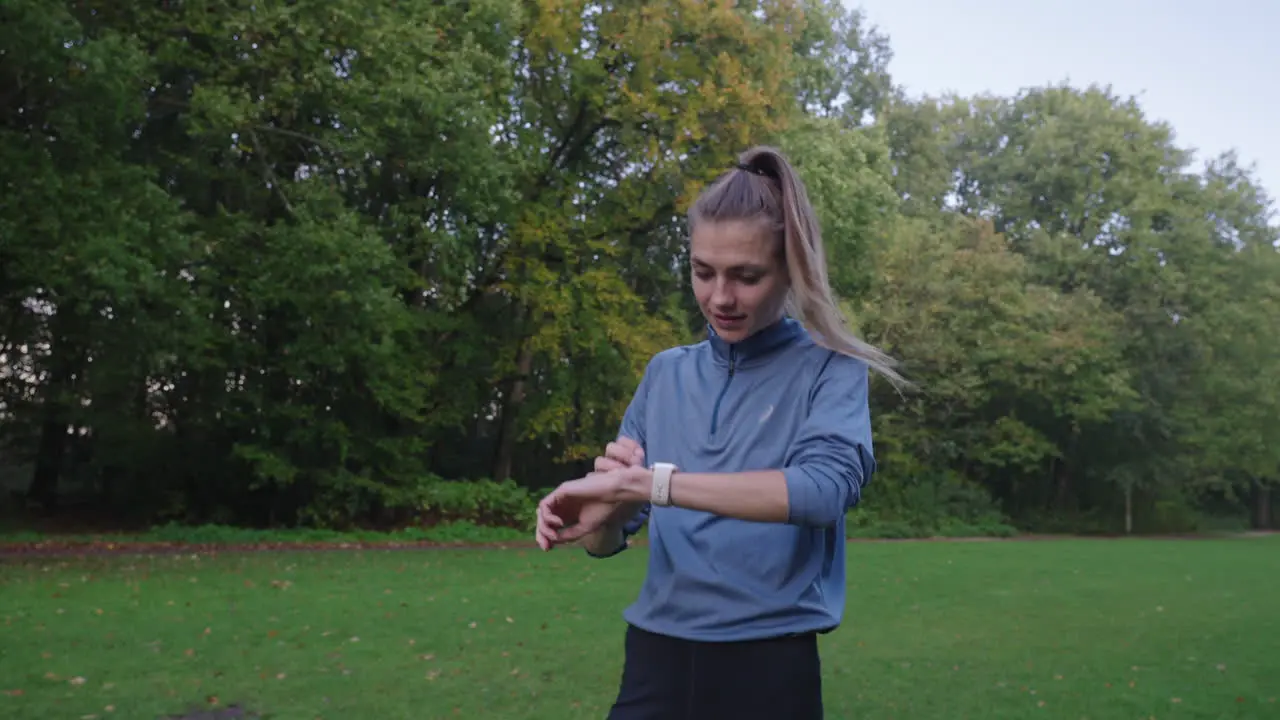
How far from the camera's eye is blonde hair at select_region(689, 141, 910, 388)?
2.07 meters

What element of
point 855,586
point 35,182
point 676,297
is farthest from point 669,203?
point 35,182

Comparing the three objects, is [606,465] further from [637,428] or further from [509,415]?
[509,415]

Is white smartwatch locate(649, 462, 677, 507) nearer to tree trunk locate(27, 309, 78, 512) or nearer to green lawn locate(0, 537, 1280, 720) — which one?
green lawn locate(0, 537, 1280, 720)

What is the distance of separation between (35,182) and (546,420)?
1114 centimetres

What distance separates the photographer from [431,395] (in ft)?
80.6

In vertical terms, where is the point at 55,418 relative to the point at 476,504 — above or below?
above

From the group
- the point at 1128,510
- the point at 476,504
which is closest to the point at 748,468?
the point at 476,504

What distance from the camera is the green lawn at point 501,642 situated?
7770mm

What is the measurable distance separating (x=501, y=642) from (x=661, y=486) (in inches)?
341

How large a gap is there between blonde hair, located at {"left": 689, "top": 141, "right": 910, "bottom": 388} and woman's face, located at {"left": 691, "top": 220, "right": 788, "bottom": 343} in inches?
0.9

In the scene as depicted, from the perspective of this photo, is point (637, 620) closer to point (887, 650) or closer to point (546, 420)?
point (887, 650)

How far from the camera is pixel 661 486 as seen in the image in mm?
1896

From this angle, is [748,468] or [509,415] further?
[509,415]

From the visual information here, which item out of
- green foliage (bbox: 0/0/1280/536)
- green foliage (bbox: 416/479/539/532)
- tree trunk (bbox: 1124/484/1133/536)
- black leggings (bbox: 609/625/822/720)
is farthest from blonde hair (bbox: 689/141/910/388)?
tree trunk (bbox: 1124/484/1133/536)
